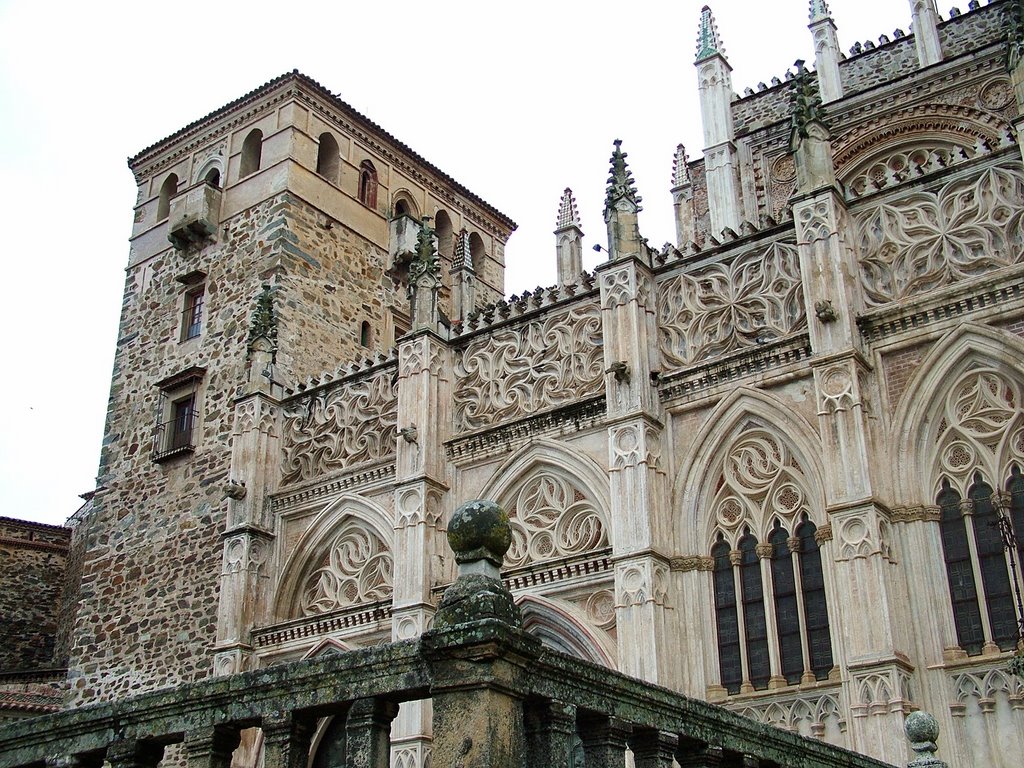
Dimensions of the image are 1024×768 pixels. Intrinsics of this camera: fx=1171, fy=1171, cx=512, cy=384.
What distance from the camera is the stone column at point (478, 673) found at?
5410 mm

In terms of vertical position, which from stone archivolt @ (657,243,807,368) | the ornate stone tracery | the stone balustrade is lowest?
the stone balustrade

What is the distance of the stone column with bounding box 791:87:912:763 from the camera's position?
1305cm

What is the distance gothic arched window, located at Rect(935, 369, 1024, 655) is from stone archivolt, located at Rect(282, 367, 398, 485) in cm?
919

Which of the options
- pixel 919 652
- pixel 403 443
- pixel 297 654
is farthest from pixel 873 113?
pixel 297 654

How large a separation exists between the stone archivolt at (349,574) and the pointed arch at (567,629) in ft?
9.86

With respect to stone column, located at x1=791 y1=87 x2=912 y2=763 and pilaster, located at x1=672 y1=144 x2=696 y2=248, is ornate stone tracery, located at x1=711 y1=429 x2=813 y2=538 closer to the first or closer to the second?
stone column, located at x1=791 y1=87 x2=912 y2=763

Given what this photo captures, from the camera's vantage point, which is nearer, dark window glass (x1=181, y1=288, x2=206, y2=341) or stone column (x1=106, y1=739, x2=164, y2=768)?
stone column (x1=106, y1=739, x2=164, y2=768)

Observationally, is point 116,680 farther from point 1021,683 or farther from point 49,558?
point 1021,683

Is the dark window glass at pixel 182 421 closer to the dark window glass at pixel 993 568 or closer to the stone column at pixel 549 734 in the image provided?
the dark window glass at pixel 993 568

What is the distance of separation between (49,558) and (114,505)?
9599 millimetres

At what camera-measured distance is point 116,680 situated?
22.6m

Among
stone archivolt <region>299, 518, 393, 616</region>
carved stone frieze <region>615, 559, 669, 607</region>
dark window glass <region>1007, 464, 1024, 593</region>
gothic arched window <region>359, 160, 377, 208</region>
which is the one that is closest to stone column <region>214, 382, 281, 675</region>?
stone archivolt <region>299, 518, 393, 616</region>

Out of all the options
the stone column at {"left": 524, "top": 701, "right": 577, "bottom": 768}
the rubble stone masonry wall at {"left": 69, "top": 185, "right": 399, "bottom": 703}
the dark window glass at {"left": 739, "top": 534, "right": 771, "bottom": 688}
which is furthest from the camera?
the rubble stone masonry wall at {"left": 69, "top": 185, "right": 399, "bottom": 703}

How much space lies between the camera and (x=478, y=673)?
18.0 feet
